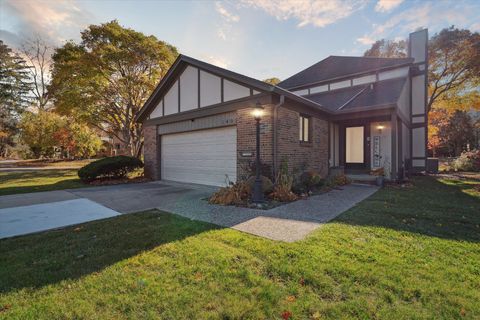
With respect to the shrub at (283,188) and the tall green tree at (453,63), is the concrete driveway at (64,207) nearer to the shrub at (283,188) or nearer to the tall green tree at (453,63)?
the shrub at (283,188)

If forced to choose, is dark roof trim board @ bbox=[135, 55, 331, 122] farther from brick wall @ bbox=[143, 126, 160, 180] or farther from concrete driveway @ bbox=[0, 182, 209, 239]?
concrete driveway @ bbox=[0, 182, 209, 239]

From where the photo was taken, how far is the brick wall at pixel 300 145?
7.74m

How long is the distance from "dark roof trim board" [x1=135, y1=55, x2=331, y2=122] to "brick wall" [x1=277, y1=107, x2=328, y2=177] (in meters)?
0.55

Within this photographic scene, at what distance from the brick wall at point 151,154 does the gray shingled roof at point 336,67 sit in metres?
9.08

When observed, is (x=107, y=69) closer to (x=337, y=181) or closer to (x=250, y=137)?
(x=250, y=137)

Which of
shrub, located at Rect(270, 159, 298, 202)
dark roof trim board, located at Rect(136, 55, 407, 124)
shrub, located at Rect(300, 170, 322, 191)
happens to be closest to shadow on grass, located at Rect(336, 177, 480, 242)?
shrub, located at Rect(270, 159, 298, 202)

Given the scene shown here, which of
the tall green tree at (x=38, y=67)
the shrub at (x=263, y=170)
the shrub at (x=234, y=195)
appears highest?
the tall green tree at (x=38, y=67)

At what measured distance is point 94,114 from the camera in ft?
53.5

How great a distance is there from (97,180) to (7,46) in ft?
122

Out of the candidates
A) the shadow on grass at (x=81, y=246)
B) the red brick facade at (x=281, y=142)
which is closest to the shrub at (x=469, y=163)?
the red brick facade at (x=281, y=142)

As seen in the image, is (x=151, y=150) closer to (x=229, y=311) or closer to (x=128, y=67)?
(x=128, y=67)

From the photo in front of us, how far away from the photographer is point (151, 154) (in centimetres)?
1234

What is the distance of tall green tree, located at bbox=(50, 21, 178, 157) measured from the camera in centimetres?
1461

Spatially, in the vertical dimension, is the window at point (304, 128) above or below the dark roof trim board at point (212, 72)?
below
